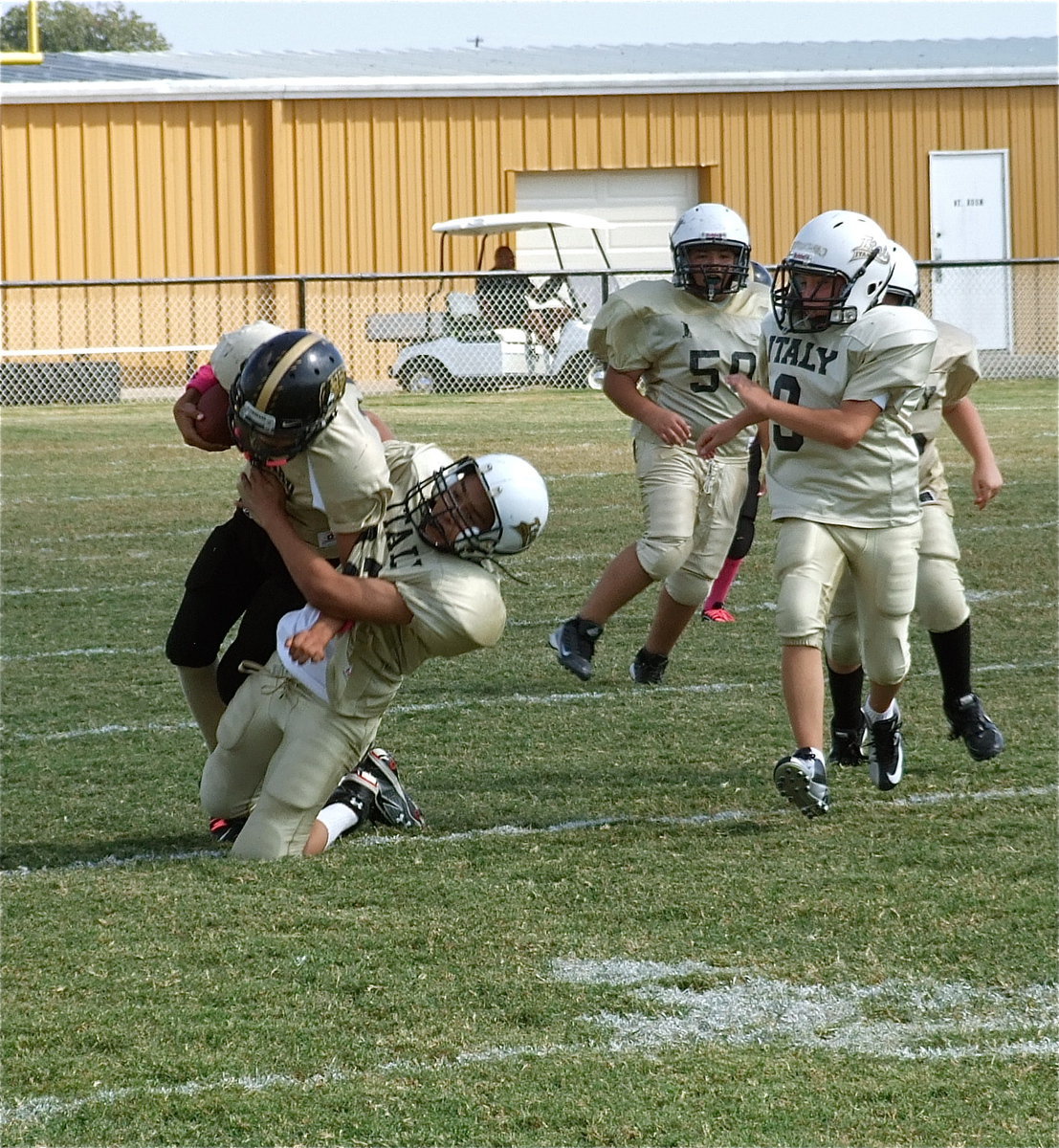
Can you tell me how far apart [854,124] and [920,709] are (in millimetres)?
17064

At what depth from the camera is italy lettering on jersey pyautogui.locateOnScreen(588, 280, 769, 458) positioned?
630cm

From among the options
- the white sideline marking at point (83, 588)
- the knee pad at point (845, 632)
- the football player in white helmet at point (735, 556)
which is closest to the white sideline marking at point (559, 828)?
the knee pad at point (845, 632)

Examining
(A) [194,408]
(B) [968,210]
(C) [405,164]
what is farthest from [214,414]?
(B) [968,210]

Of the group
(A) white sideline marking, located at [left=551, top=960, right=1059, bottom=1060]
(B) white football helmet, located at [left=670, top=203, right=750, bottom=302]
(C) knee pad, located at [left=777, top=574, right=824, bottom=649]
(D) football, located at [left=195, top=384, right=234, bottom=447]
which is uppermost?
(B) white football helmet, located at [left=670, top=203, right=750, bottom=302]

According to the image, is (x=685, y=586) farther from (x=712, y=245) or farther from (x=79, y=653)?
(x=79, y=653)

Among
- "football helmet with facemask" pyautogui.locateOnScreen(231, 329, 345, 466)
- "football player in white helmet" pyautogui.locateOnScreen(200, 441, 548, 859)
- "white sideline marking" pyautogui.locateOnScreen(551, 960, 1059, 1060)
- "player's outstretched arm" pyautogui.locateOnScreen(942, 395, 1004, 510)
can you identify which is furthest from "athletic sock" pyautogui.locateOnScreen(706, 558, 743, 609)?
"white sideline marking" pyautogui.locateOnScreen(551, 960, 1059, 1060)

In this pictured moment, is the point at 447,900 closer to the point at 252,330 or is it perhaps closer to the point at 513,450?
the point at 252,330

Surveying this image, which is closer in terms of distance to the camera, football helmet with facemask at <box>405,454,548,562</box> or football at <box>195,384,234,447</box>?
football helmet with facemask at <box>405,454,548,562</box>

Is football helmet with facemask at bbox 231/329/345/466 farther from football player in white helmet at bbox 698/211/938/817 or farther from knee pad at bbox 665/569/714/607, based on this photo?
knee pad at bbox 665/569/714/607

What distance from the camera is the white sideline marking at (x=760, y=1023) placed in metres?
2.98

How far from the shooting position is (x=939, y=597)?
5273mm

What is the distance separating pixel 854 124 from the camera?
21656mm

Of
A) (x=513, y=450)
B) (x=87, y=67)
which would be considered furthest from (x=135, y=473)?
(x=87, y=67)

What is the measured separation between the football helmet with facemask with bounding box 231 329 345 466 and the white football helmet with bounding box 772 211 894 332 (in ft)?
4.68
